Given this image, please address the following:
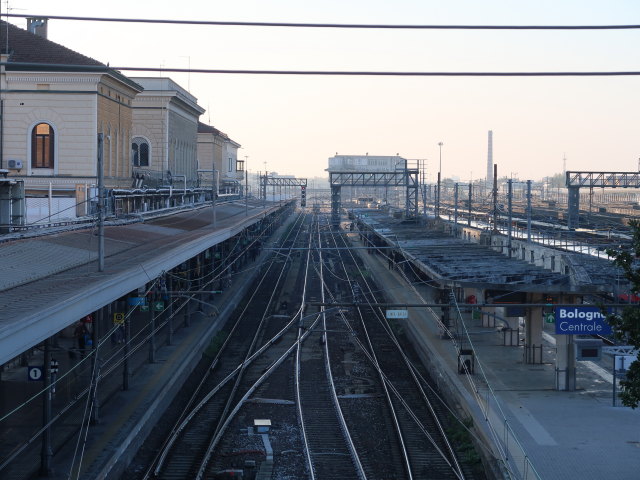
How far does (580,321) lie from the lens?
1484 cm

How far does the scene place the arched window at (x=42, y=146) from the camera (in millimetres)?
27625

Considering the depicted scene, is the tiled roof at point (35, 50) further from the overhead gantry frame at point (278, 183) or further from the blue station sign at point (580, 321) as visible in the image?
the overhead gantry frame at point (278, 183)

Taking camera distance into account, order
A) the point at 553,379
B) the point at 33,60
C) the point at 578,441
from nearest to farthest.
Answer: the point at 578,441 < the point at 553,379 < the point at 33,60

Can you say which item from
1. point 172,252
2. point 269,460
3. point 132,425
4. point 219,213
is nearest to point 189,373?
point 172,252

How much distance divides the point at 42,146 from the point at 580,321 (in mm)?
19921

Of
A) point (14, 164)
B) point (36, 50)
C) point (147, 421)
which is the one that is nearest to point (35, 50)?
point (36, 50)

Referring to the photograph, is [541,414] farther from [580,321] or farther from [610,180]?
[610,180]

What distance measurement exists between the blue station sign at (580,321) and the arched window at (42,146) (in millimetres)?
19103

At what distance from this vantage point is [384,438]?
13.2 meters

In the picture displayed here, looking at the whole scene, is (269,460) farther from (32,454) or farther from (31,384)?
(31,384)

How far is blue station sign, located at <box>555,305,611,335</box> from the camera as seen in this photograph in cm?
1471

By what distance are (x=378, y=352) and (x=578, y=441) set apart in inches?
341

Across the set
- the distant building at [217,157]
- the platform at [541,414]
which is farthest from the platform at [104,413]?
the distant building at [217,157]

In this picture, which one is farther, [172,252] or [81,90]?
[81,90]
